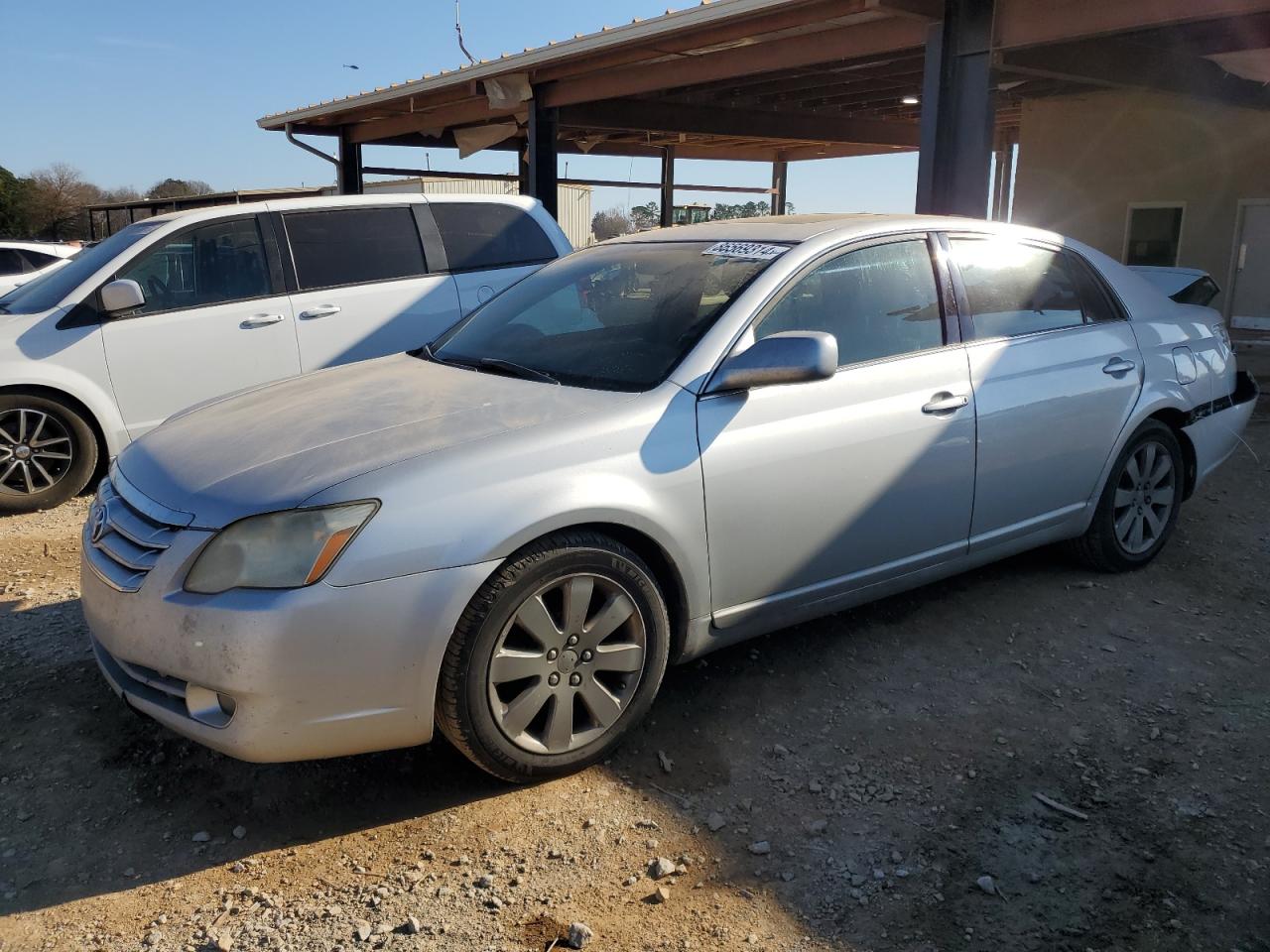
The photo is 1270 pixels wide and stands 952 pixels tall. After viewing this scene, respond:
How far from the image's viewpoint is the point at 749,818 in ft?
9.86

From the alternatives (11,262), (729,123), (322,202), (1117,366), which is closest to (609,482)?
(1117,366)

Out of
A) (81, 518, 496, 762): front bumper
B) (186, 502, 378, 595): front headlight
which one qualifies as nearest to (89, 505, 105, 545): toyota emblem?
(81, 518, 496, 762): front bumper

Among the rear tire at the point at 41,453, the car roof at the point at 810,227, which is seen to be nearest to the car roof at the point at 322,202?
the rear tire at the point at 41,453

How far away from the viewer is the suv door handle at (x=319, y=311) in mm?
6496

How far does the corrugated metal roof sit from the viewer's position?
352 inches

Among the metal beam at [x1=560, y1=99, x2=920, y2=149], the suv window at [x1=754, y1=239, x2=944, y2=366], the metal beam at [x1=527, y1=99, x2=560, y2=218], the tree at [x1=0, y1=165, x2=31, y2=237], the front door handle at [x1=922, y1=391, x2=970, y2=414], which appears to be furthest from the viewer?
the tree at [x1=0, y1=165, x2=31, y2=237]

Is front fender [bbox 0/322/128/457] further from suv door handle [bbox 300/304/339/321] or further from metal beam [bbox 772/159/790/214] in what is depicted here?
metal beam [bbox 772/159/790/214]

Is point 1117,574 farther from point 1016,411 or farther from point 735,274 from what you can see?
point 735,274

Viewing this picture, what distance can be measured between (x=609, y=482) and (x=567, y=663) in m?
0.54

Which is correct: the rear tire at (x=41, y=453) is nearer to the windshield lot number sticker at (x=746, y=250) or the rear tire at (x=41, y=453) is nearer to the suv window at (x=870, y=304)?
the windshield lot number sticker at (x=746, y=250)

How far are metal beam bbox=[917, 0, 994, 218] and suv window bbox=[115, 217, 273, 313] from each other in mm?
5099

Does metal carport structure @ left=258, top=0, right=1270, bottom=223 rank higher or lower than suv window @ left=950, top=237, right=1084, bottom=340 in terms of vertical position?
higher

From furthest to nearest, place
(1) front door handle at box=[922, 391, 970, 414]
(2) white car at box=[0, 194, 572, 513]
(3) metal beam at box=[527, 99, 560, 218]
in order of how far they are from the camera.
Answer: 1. (3) metal beam at box=[527, 99, 560, 218]
2. (2) white car at box=[0, 194, 572, 513]
3. (1) front door handle at box=[922, 391, 970, 414]

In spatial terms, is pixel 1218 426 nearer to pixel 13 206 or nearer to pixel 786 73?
pixel 786 73
